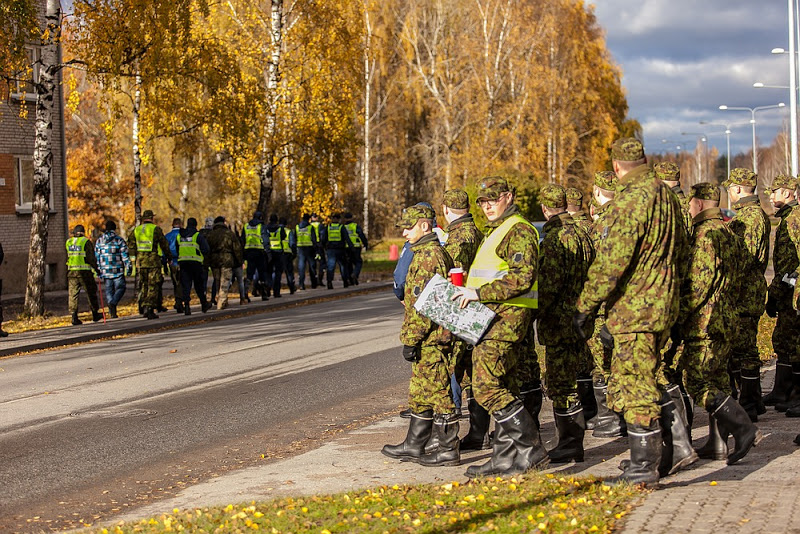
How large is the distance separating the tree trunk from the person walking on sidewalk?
105 cm

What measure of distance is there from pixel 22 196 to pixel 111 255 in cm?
980

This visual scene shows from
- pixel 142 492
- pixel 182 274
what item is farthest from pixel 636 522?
pixel 182 274

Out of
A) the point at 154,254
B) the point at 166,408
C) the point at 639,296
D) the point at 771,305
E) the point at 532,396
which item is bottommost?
the point at 166,408

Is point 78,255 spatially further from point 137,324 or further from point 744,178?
point 744,178

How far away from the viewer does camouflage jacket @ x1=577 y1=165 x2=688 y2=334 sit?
6617 millimetres

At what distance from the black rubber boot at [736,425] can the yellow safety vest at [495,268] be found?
1.51 m

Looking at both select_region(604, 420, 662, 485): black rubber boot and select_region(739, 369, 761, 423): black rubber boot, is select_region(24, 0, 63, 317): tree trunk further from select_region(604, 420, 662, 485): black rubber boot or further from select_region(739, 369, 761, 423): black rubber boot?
select_region(604, 420, 662, 485): black rubber boot

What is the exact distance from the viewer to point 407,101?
56656mm

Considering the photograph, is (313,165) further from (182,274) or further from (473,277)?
(473,277)

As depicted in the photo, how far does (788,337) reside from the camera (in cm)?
956

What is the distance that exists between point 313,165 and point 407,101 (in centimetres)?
2824

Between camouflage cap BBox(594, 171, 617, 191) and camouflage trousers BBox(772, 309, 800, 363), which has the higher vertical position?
camouflage cap BBox(594, 171, 617, 191)

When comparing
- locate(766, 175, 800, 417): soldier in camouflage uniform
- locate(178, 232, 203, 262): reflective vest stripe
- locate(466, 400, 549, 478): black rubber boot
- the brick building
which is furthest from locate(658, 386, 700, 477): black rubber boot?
the brick building

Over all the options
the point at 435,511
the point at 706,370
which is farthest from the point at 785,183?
the point at 435,511
